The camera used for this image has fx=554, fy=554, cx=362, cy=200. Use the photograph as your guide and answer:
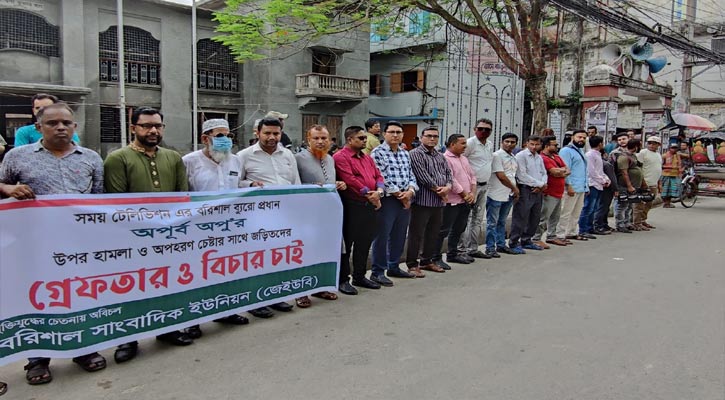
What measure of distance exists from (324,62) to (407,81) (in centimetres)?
465

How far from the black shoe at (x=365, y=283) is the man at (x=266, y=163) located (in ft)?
3.31

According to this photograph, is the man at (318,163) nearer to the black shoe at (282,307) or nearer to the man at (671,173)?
the black shoe at (282,307)

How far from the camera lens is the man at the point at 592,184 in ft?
30.4

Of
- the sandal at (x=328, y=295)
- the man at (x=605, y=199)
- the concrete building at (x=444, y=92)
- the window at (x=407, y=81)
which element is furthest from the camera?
the window at (x=407, y=81)

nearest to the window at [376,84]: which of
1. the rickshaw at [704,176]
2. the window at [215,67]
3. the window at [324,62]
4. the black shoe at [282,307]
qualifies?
the window at [324,62]

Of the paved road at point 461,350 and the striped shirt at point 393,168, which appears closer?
the paved road at point 461,350

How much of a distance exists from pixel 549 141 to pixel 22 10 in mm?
18981

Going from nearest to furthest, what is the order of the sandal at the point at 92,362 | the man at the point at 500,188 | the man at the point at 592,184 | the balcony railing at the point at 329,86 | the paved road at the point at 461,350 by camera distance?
the paved road at the point at 461,350, the sandal at the point at 92,362, the man at the point at 500,188, the man at the point at 592,184, the balcony railing at the point at 329,86

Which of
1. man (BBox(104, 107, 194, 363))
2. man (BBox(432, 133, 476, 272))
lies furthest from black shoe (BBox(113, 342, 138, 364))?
man (BBox(432, 133, 476, 272))

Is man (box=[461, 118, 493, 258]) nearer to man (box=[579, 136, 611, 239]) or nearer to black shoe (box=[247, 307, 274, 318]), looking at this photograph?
man (box=[579, 136, 611, 239])

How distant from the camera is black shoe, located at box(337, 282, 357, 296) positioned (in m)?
5.58

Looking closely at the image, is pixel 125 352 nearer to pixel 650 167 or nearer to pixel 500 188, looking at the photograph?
pixel 500 188

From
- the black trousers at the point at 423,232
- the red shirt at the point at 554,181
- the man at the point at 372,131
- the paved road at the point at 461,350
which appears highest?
the man at the point at 372,131

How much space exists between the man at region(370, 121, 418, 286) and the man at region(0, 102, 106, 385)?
3042mm
